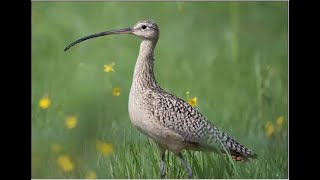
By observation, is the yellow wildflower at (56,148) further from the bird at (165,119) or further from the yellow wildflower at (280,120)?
the yellow wildflower at (280,120)

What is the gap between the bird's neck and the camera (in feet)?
31.2

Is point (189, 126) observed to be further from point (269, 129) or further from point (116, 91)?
point (269, 129)

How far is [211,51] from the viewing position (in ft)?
37.6

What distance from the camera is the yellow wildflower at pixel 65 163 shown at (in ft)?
33.3

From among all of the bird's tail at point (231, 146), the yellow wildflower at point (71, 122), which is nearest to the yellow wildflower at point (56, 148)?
the yellow wildflower at point (71, 122)

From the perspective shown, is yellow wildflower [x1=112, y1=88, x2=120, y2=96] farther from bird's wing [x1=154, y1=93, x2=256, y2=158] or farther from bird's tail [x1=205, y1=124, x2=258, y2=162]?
→ bird's tail [x1=205, y1=124, x2=258, y2=162]

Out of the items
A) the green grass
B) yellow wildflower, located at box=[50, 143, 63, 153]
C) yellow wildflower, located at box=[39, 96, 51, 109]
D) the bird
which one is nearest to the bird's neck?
the bird

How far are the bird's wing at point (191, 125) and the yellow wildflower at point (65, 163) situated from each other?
3.83 ft

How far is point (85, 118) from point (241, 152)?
189cm

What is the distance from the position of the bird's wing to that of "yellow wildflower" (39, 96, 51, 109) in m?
1.70

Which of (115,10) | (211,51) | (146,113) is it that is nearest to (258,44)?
(211,51)

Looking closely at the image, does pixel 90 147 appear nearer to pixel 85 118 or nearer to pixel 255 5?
pixel 85 118

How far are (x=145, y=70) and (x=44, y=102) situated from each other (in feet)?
5.30

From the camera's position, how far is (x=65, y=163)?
1026 cm
